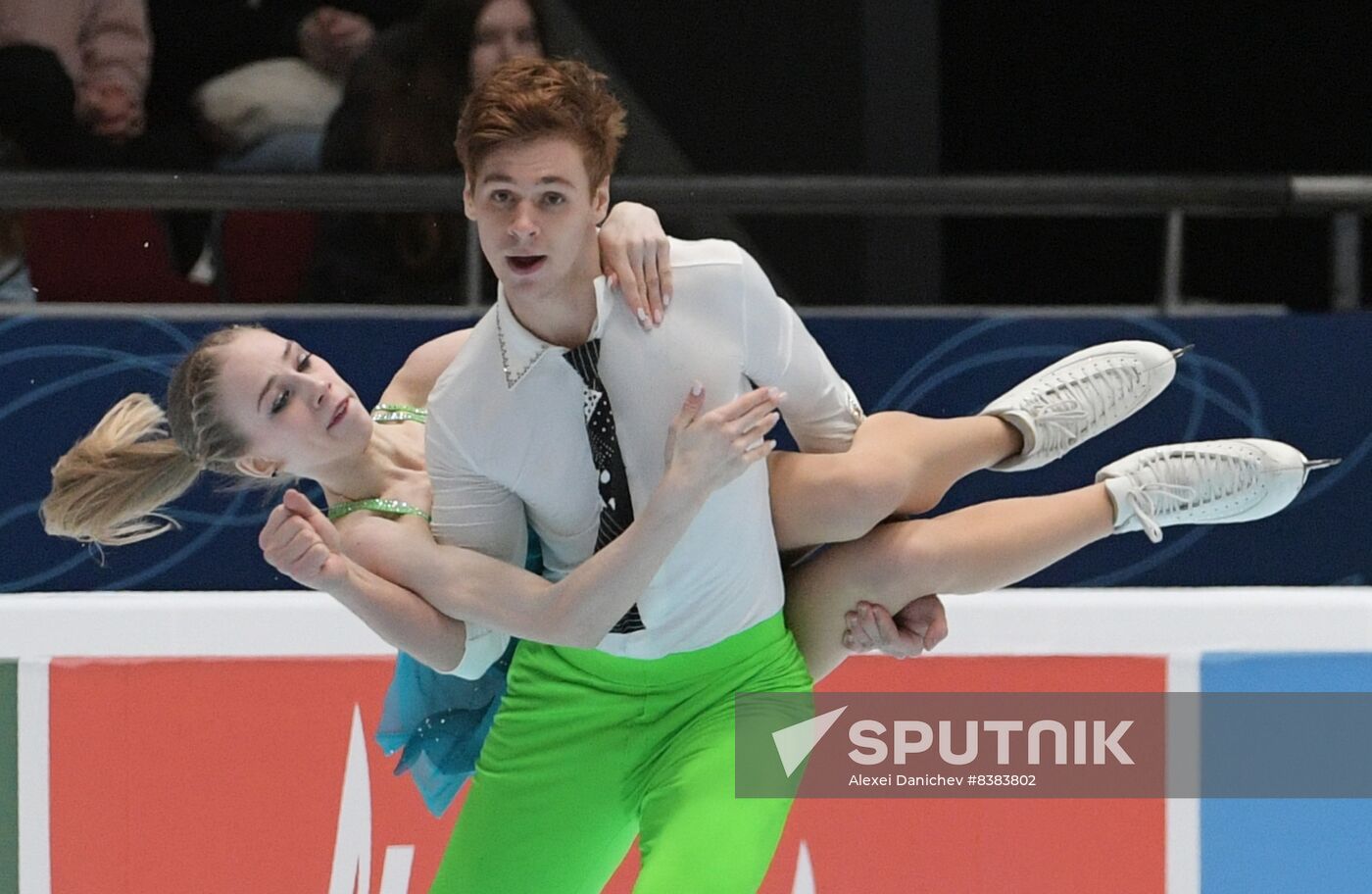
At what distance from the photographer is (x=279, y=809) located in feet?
9.77

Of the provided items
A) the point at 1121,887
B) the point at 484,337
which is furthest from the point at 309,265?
the point at 1121,887

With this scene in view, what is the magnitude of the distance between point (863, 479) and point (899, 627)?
0.87 ft

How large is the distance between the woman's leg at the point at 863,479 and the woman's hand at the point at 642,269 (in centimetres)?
32

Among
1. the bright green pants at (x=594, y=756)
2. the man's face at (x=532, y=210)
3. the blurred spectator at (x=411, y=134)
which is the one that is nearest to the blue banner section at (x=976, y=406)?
the blurred spectator at (x=411, y=134)

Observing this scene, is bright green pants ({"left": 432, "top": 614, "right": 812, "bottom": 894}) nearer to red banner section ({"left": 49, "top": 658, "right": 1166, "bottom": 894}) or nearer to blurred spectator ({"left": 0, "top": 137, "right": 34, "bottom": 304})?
red banner section ({"left": 49, "top": 658, "right": 1166, "bottom": 894})

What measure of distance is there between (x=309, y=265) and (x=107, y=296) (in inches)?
16.0

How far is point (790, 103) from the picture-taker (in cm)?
504

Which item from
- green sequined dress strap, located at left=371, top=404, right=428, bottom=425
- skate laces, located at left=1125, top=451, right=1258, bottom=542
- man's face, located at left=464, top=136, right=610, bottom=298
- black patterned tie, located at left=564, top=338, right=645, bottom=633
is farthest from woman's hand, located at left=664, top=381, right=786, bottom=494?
skate laces, located at left=1125, top=451, right=1258, bottom=542

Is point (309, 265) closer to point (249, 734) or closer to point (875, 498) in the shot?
point (249, 734)

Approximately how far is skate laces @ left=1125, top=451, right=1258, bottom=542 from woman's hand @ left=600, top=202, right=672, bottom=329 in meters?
0.80

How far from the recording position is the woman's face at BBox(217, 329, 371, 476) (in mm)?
2492

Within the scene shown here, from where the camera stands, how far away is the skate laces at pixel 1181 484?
8.84ft

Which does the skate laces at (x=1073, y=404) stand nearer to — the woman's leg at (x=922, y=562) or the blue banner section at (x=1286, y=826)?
the woman's leg at (x=922, y=562)

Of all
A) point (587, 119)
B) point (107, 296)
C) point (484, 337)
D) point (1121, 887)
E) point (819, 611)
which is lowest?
point (1121, 887)
